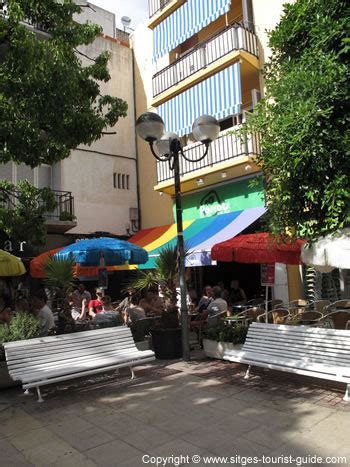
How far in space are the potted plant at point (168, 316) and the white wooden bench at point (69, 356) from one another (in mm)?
1182

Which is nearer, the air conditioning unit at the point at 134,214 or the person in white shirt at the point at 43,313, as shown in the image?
the person in white shirt at the point at 43,313

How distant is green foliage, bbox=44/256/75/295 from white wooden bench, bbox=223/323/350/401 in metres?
2.95

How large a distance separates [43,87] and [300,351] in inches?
225

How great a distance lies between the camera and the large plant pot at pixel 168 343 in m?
8.34

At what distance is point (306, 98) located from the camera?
5691 mm

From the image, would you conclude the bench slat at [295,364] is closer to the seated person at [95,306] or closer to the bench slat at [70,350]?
the bench slat at [70,350]

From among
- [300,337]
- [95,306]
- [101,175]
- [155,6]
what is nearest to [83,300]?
[95,306]

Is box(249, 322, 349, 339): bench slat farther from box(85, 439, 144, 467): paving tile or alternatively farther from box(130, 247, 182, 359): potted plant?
box(85, 439, 144, 467): paving tile

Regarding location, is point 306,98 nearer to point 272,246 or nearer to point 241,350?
point 272,246

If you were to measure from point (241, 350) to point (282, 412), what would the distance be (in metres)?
1.85

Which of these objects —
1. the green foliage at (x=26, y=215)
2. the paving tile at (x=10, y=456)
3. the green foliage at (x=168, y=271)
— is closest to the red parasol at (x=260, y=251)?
the green foliage at (x=168, y=271)

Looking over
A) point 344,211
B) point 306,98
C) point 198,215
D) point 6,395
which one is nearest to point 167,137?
point 306,98

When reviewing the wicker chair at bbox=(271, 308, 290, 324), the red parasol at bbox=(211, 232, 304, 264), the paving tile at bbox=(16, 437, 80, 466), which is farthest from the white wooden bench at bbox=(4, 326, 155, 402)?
the wicker chair at bbox=(271, 308, 290, 324)

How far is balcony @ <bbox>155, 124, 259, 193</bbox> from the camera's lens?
1323 cm
